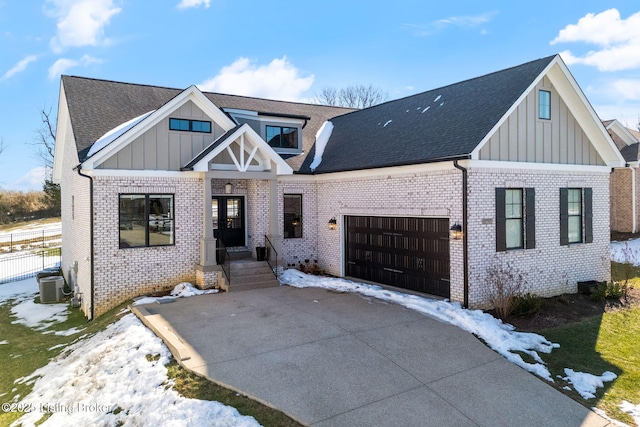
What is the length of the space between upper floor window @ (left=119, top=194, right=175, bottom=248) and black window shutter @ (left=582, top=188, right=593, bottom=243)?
12.1m

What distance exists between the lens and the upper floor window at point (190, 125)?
12109 mm

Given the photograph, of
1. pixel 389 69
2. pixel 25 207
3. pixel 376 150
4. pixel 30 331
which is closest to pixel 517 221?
pixel 376 150

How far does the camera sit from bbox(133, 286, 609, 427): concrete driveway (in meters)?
5.18

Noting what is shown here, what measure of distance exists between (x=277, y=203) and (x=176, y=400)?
346 inches

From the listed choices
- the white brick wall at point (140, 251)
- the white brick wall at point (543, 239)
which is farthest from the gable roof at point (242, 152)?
the white brick wall at point (543, 239)

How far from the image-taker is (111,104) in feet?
47.0

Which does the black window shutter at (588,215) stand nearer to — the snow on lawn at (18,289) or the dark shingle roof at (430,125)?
the dark shingle roof at (430,125)

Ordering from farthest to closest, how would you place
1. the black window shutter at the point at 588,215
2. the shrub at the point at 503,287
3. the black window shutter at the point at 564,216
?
the black window shutter at the point at 588,215 → the black window shutter at the point at 564,216 → the shrub at the point at 503,287

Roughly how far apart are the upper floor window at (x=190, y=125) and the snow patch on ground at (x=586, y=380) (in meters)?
11.1

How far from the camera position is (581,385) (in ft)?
20.6

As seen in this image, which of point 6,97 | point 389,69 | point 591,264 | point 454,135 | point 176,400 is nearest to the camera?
point 176,400

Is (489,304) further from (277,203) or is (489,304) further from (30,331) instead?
(30,331)

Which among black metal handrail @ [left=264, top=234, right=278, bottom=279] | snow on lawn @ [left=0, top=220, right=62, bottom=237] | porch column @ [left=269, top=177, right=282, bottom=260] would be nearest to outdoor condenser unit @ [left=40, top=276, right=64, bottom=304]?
black metal handrail @ [left=264, top=234, right=278, bottom=279]

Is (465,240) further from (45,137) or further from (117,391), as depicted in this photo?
(45,137)
